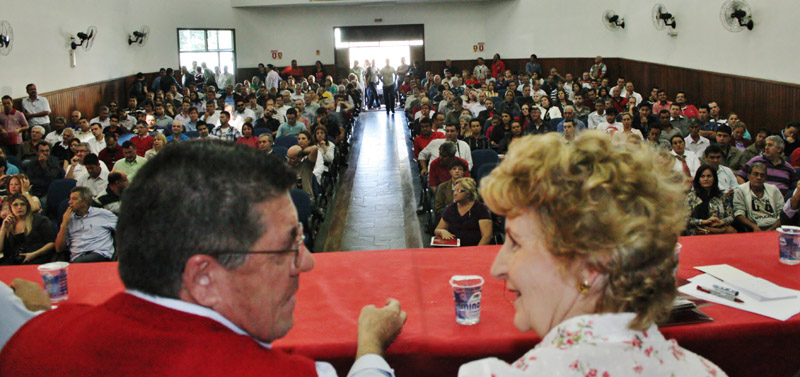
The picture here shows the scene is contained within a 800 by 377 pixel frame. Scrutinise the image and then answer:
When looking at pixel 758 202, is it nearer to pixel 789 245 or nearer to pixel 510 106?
pixel 789 245

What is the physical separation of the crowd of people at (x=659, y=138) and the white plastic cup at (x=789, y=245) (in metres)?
0.41

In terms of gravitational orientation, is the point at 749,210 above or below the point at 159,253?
below

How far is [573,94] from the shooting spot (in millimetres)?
13961

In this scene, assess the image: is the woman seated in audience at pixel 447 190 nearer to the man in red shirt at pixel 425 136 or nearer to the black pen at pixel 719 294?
the man in red shirt at pixel 425 136

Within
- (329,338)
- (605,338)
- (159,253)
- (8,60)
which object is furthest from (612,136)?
(8,60)

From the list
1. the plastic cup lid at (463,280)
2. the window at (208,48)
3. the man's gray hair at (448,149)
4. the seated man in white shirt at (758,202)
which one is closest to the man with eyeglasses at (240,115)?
the man's gray hair at (448,149)

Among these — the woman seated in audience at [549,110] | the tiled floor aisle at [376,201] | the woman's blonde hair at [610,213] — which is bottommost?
the tiled floor aisle at [376,201]

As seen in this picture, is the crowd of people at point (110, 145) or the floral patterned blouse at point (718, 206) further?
the floral patterned blouse at point (718, 206)

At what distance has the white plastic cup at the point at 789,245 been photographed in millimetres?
2385

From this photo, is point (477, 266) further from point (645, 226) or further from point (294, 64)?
point (294, 64)

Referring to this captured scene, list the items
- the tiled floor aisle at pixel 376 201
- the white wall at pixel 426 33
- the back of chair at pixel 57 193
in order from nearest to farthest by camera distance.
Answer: the back of chair at pixel 57 193 → the tiled floor aisle at pixel 376 201 → the white wall at pixel 426 33

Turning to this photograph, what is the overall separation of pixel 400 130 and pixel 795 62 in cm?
731

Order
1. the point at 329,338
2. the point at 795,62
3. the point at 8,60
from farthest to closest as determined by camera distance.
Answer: the point at 8,60 → the point at 795,62 → the point at 329,338

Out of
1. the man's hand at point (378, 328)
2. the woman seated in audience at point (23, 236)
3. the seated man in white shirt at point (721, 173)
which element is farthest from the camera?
the seated man in white shirt at point (721, 173)
